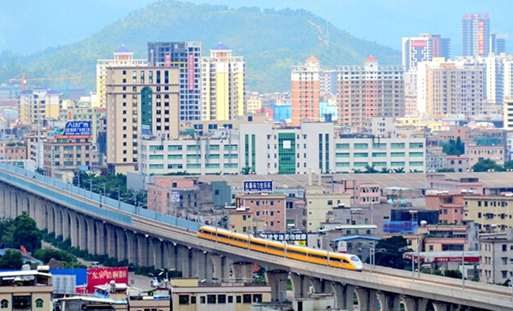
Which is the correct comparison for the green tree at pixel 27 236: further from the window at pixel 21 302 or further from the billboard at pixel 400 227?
the window at pixel 21 302

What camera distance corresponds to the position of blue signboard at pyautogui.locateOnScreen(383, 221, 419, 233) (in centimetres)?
9806

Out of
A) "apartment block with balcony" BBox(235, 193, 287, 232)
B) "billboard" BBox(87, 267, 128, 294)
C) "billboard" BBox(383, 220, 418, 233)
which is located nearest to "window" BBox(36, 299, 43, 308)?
"billboard" BBox(87, 267, 128, 294)

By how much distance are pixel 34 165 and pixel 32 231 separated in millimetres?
63551

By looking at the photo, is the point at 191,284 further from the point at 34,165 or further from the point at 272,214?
the point at 34,165

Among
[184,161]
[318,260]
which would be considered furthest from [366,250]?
[184,161]

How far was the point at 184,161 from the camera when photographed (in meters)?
146

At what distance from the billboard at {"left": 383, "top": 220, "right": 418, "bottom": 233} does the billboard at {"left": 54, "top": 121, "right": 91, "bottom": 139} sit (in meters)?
70.1

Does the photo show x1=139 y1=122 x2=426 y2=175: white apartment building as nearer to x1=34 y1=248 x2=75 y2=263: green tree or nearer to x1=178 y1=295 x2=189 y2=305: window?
x1=34 y1=248 x2=75 y2=263: green tree

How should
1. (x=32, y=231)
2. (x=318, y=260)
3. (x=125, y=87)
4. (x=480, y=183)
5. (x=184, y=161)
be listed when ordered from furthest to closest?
(x=125, y=87) → (x=184, y=161) → (x=480, y=183) → (x=32, y=231) → (x=318, y=260)

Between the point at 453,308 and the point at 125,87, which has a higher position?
the point at 125,87

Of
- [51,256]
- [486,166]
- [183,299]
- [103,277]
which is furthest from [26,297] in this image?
[486,166]

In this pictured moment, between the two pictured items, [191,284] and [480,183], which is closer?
[191,284]

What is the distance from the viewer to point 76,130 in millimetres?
168000

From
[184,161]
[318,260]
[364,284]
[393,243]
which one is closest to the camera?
[364,284]
